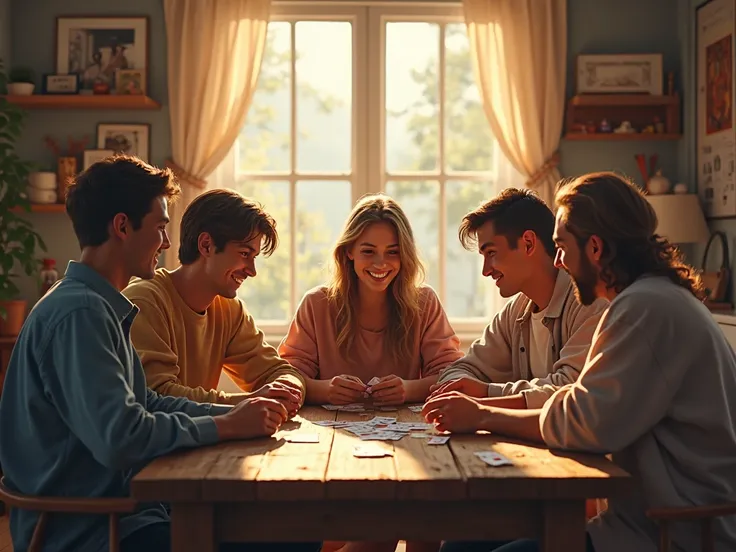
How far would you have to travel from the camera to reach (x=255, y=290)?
19.0ft

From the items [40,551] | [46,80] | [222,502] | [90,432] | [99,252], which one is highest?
[46,80]

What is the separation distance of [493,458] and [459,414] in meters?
0.33

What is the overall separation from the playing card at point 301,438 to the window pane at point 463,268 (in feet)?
11.6

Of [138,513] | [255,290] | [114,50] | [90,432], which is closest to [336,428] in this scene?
[138,513]

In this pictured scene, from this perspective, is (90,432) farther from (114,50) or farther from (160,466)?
(114,50)

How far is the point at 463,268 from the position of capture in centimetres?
582

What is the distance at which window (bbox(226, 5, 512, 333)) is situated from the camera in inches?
226

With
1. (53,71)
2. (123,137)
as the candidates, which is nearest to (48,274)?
(123,137)

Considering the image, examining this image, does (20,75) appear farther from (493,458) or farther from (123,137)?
(493,458)

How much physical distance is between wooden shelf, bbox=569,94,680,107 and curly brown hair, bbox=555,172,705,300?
352 centimetres

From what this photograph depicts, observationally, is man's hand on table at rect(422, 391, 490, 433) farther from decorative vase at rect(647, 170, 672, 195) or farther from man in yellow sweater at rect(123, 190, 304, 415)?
decorative vase at rect(647, 170, 672, 195)

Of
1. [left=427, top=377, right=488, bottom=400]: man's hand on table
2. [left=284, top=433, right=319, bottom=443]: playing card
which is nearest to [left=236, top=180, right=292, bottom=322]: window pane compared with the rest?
[left=427, top=377, right=488, bottom=400]: man's hand on table

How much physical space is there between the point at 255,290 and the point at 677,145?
2746 mm

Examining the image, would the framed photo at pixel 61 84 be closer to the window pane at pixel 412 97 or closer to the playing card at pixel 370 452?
the window pane at pixel 412 97
